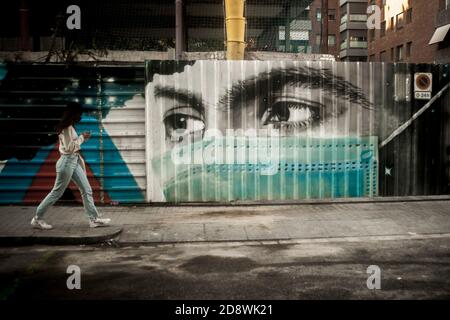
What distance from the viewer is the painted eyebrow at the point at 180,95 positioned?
9523 millimetres

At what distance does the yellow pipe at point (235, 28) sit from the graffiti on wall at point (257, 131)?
243 centimetres

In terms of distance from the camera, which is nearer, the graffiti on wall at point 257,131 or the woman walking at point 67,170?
the woman walking at point 67,170

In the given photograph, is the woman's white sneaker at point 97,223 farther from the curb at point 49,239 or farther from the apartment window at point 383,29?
the apartment window at point 383,29

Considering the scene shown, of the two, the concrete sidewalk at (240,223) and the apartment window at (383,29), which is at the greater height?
the apartment window at (383,29)

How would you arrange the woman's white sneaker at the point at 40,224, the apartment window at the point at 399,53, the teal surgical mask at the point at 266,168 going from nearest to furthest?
the woman's white sneaker at the point at 40,224
the teal surgical mask at the point at 266,168
the apartment window at the point at 399,53

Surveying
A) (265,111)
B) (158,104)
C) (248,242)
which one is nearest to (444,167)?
(265,111)

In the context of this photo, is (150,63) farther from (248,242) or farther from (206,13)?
(206,13)

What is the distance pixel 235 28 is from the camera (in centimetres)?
1174

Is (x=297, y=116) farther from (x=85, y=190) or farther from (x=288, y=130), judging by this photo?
(x=85, y=190)

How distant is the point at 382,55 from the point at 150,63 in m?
43.7

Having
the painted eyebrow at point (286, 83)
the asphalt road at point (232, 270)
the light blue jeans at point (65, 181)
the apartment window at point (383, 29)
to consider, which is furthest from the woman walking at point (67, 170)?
the apartment window at point (383, 29)

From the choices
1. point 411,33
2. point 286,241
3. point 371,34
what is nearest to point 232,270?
point 286,241

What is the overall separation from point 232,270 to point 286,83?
4.73m
